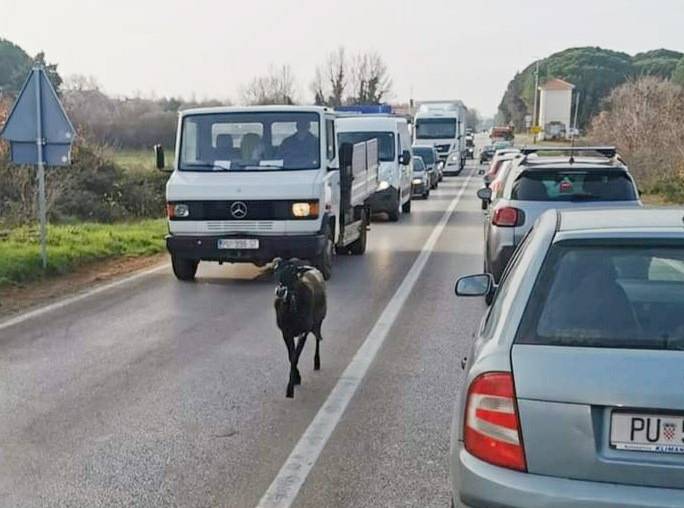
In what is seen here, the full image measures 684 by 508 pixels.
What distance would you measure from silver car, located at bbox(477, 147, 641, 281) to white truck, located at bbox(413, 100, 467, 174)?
3633cm

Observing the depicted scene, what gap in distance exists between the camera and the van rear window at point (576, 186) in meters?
9.60

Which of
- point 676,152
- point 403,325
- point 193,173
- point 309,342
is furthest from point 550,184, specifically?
point 676,152

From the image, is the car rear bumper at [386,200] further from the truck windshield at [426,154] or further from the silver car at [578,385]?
the silver car at [578,385]

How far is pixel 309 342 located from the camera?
817 centimetres

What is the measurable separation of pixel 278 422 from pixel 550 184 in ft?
17.5

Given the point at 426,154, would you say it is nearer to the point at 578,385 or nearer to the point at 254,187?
the point at 254,187

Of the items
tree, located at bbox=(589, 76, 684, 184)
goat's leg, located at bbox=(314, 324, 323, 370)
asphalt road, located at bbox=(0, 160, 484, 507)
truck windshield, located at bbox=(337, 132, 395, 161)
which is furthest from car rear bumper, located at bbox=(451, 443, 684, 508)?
tree, located at bbox=(589, 76, 684, 184)

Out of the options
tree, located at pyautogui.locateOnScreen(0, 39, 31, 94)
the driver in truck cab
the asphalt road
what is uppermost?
tree, located at pyautogui.locateOnScreen(0, 39, 31, 94)

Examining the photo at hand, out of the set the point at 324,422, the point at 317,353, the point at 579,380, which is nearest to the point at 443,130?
the point at 317,353

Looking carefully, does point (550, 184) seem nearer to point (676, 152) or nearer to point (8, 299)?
point (8, 299)

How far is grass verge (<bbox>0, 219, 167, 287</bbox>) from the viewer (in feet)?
40.1

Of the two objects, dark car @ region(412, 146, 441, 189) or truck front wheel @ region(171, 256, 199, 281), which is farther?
dark car @ region(412, 146, 441, 189)

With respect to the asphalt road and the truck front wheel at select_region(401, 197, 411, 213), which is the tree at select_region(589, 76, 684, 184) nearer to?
the truck front wheel at select_region(401, 197, 411, 213)

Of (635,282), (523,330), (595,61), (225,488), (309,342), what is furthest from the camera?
(595,61)
